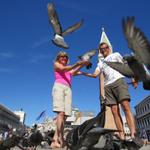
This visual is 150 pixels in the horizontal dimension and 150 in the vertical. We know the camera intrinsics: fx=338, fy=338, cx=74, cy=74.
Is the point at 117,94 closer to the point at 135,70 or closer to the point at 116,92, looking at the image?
the point at 116,92

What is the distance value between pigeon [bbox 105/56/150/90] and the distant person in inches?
93.3

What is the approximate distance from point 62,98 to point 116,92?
1.57 meters

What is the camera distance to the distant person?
26.0ft

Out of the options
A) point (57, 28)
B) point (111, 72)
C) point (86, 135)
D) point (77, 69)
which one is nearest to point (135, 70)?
point (86, 135)

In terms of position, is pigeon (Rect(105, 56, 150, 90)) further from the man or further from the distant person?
the distant person

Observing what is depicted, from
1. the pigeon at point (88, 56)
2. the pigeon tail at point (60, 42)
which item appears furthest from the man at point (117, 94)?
the pigeon tail at point (60, 42)

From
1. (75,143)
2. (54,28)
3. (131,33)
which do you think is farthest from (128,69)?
(54,28)

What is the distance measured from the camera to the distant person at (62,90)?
7922 mm

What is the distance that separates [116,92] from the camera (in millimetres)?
7227

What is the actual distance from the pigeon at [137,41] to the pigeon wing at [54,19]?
513 centimetres

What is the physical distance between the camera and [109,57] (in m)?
7.71

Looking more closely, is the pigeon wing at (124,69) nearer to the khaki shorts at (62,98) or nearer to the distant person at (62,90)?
the distant person at (62,90)

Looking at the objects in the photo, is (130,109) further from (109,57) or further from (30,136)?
(30,136)

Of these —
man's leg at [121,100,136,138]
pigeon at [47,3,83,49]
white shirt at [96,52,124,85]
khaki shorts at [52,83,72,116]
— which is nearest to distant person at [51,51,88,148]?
khaki shorts at [52,83,72,116]
